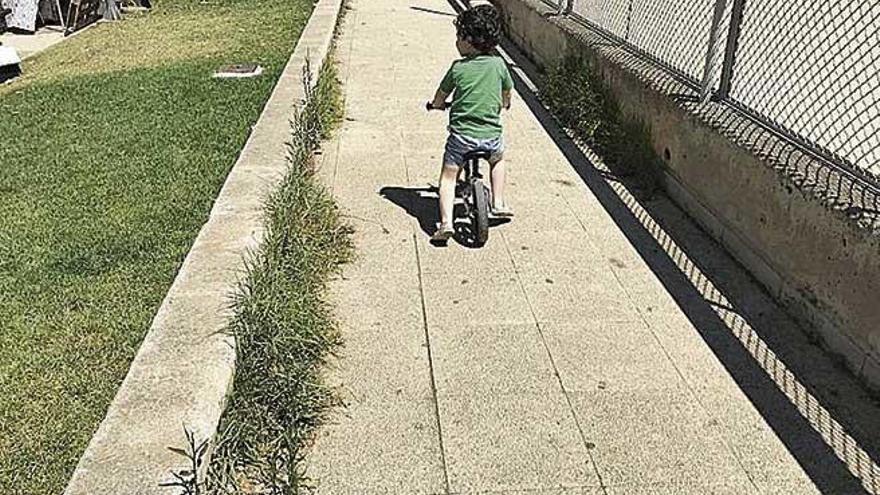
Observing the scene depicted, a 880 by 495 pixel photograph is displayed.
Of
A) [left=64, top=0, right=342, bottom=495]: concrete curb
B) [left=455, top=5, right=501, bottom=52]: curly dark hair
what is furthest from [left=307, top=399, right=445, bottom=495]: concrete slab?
[left=455, top=5, right=501, bottom=52]: curly dark hair

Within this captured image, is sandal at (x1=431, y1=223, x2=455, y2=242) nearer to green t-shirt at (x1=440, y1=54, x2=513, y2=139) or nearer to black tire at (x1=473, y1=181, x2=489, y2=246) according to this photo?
black tire at (x1=473, y1=181, x2=489, y2=246)

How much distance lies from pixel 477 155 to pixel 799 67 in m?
1.69

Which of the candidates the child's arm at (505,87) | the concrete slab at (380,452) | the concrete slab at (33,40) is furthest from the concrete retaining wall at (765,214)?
the concrete slab at (33,40)

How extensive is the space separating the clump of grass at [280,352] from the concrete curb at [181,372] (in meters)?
0.08

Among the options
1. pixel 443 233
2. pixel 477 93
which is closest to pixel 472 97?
pixel 477 93

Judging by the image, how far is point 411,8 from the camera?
46.2 feet

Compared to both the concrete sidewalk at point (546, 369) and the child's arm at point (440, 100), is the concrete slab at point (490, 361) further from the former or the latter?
the child's arm at point (440, 100)

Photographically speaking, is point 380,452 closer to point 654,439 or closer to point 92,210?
point 654,439

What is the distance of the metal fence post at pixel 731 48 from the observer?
4.53m

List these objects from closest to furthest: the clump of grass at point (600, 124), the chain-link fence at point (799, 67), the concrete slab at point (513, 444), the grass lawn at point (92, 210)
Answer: the concrete slab at point (513, 444)
the grass lawn at point (92, 210)
the chain-link fence at point (799, 67)
the clump of grass at point (600, 124)

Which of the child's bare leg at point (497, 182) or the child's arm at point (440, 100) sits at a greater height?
the child's arm at point (440, 100)

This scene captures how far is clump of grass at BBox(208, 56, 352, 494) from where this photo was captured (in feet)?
8.78

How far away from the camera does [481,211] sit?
180 inches

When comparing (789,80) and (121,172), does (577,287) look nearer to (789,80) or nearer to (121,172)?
(789,80)
